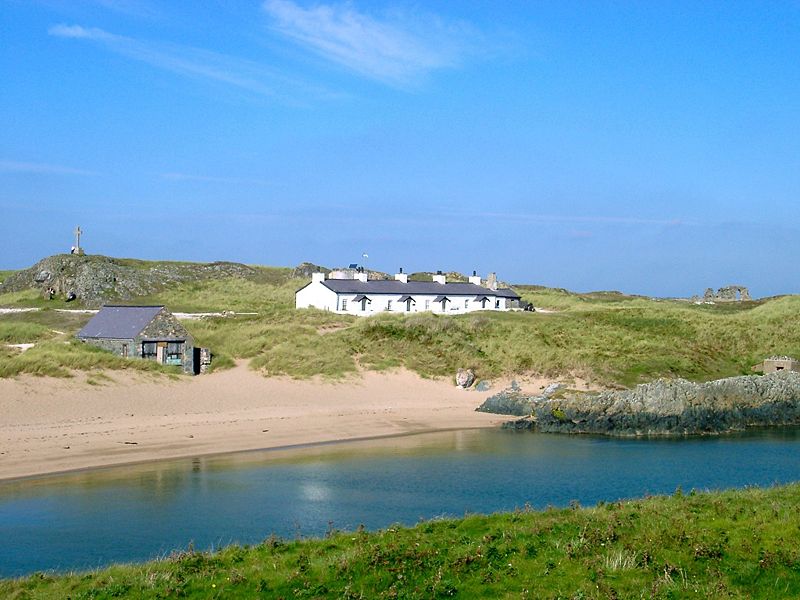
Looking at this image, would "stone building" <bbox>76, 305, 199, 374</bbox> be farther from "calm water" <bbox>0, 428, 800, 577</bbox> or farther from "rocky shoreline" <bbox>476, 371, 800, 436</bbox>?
"rocky shoreline" <bbox>476, 371, 800, 436</bbox>

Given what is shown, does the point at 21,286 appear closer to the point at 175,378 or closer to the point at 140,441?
the point at 175,378

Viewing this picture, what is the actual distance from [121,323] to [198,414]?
391 inches

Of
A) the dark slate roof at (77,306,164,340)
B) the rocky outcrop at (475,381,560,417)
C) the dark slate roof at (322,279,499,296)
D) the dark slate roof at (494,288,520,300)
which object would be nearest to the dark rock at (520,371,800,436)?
the rocky outcrop at (475,381,560,417)

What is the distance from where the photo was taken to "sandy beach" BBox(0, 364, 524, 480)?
30016mm

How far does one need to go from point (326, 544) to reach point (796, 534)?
8293 millimetres

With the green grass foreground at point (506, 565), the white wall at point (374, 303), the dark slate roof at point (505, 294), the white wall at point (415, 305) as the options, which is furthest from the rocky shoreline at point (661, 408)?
the dark slate roof at point (505, 294)

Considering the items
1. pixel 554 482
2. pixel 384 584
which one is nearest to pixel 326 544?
pixel 384 584

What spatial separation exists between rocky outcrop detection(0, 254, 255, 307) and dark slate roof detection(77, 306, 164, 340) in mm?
27568

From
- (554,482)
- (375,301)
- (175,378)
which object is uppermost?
(375,301)

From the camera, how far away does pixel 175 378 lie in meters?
40.7

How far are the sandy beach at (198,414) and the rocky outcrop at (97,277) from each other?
114ft

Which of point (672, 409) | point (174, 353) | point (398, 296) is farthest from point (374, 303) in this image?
point (672, 409)

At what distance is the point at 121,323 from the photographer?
4366 centimetres

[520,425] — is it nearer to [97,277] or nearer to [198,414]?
[198,414]
